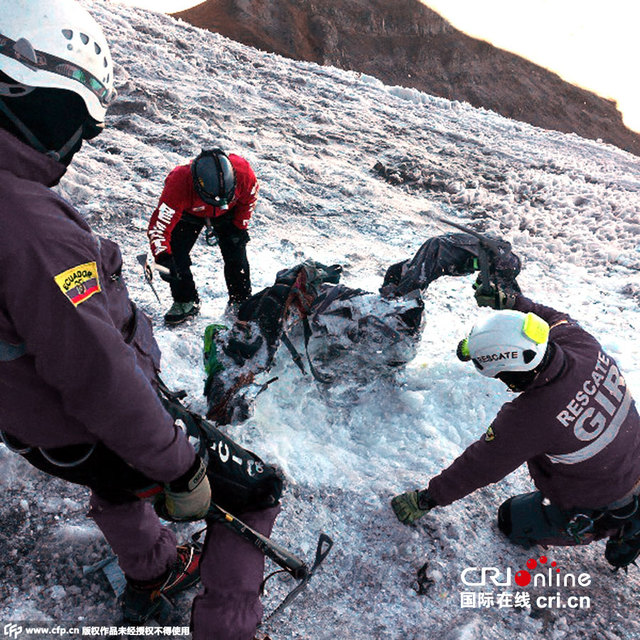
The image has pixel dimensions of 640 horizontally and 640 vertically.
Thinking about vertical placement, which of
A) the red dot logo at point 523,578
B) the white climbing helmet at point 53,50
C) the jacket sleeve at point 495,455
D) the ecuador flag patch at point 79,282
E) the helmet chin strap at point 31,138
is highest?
the white climbing helmet at point 53,50

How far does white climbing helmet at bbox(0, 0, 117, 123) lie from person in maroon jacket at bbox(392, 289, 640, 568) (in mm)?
2144

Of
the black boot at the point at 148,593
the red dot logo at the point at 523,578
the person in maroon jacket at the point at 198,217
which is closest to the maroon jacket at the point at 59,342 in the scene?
the black boot at the point at 148,593

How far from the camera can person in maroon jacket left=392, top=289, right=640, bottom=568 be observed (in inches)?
96.2

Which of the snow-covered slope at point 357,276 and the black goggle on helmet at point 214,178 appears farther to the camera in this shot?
the black goggle on helmet at point 214,178

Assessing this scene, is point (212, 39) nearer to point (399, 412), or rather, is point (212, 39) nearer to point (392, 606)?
point (399, 412)

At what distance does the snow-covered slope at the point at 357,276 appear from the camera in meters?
2.50

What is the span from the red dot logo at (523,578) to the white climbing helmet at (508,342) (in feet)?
4.14

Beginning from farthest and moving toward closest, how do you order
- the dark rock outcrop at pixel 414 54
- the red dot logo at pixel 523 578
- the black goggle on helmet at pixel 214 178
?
the dark rock outcrop at pixel 414 54
the black goggle on helmet at pixel 214 178
the red dot logo at pixel 523 578

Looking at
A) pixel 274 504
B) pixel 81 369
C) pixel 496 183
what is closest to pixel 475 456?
pixel 274 504

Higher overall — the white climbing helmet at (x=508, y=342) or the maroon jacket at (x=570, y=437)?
the white climbing helmet at (x=508, y=342)

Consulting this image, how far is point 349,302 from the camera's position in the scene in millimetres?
3766

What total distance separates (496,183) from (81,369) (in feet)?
31.2

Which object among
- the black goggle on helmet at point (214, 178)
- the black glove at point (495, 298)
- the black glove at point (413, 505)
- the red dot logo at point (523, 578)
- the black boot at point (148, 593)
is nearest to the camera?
the black boot at point (148, 593)

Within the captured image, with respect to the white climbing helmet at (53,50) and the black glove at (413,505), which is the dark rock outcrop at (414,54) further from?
the black glove at (413,505)
